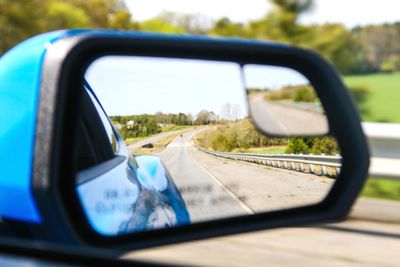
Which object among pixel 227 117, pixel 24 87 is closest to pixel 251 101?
pixel 227 117

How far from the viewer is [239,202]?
8.43 feet

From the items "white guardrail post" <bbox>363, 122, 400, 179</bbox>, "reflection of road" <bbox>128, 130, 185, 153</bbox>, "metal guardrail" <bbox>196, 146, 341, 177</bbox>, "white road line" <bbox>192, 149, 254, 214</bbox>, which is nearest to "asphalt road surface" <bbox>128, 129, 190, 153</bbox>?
"reflection of road" <bbox>128, 130, 185, 153</bbox>

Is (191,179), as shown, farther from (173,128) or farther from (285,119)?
(285,119)

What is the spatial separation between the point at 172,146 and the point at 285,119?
57 cm

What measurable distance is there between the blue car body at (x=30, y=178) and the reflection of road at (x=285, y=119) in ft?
1.42

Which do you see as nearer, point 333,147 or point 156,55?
point 156,55

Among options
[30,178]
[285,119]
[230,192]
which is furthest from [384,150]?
[30,178]

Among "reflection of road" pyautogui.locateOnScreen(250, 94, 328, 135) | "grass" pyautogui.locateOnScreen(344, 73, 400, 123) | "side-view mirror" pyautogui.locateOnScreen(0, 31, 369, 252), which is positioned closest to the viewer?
"side-view mirror" pyautogui.locateOnScreen(0, 31, 369, 252)

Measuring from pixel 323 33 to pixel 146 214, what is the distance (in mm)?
29246

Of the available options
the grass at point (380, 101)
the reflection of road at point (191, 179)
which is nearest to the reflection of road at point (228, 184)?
the reflection of road at point (191, 179)

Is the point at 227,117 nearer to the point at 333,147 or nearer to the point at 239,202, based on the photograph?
the point at 239,202

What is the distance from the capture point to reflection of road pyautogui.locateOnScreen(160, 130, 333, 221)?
7.79ft

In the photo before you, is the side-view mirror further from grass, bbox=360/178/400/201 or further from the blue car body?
grass, bbox=360/178/400/201

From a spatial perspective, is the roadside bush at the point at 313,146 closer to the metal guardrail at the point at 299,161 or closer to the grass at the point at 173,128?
the metal guardrail at the point at 299,161
